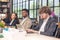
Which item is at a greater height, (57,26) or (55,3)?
(55,3)

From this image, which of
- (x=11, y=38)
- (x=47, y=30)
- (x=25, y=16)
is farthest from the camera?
(x=25, y=16)

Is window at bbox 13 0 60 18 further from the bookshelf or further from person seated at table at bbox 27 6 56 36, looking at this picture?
person seated at table at bbox 27 6 56 36

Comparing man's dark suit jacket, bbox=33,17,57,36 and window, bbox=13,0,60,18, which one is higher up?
window, bbox=13,0,60,18

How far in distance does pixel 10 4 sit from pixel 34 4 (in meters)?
2.68

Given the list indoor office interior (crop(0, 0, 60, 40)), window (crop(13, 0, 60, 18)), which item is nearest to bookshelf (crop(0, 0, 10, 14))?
indoor office interior (crop(0, 0, 60, 40))

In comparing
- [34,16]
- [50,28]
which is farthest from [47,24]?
[34,16]

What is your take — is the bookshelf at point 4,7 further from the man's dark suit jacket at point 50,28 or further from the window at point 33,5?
the man's dark suit jacket at point 50,28

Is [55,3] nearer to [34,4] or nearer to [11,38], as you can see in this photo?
[34,4]

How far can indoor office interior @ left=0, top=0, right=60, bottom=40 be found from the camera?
278 centimetres

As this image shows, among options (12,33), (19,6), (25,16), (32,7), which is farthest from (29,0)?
(12,33)

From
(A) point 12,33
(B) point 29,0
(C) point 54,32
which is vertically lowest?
(C) point 54,32

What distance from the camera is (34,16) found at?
263 inches

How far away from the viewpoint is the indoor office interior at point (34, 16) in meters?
2.78

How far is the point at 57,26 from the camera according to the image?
8.55 ft
